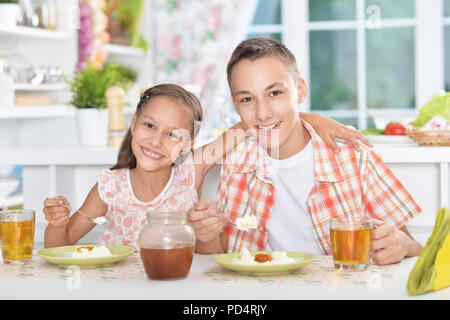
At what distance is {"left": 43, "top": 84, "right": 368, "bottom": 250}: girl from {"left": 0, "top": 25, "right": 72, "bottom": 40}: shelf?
162 centimetres

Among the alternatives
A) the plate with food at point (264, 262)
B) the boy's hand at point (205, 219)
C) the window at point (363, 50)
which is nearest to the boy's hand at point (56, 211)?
the boy's hand at point (205, 219)

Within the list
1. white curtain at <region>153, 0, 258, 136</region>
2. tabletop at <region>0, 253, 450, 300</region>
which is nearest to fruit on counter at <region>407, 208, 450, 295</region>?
tabletop at <region>0, 253, 450, 300</region>

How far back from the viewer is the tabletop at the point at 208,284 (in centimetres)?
102

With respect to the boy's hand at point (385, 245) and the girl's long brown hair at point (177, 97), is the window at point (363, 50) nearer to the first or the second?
the girl's long brown hair at point (177, 97)

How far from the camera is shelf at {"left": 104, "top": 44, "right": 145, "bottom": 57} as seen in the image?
4274mm

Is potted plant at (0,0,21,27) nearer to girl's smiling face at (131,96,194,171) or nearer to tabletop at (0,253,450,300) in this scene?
girl's smiling face at (131,96,194,171)

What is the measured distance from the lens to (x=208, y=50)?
4.70 metres

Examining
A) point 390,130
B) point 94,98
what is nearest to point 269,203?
point 390,130

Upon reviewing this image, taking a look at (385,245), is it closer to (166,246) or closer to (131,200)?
(166,246)

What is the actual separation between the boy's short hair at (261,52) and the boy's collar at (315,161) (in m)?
0.19

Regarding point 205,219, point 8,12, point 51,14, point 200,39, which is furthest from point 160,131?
point 200,39

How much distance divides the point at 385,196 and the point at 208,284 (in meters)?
0.72
